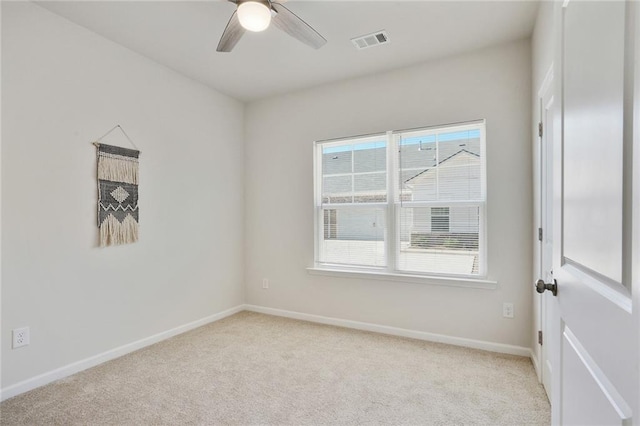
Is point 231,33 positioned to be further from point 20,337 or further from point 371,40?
point 20,337

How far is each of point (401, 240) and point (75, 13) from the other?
3.32 meters

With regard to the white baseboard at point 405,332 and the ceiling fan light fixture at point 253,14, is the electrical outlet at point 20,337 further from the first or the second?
the ceiling fan light fixture at point 253,14

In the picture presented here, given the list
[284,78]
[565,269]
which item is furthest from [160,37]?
[565,269]

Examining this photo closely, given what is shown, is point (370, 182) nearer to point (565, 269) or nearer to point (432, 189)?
point (432, 189)

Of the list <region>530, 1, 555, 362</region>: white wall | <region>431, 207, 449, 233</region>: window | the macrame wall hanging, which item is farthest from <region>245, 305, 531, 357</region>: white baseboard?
the macrame wall hanging

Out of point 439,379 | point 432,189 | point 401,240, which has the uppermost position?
point 432,189

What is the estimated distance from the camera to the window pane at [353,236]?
3.57 meters

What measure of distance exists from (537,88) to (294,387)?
2838 mm

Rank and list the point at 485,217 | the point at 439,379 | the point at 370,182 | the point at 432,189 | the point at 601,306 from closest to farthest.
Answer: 1. the point at 601,306
2. the point at 439,379
3. the point at 485,217
4. the point at 432,189
5. the point at 370,182

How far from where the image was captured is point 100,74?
279cm

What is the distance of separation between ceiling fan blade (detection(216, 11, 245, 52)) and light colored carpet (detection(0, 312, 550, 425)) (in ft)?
7.99

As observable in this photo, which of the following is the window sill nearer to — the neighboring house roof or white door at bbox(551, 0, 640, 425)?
the neighboring house roof

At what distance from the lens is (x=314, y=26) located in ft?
8.71

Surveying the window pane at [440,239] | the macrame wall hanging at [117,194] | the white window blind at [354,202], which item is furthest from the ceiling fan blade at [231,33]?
the window pane at [440,239]
